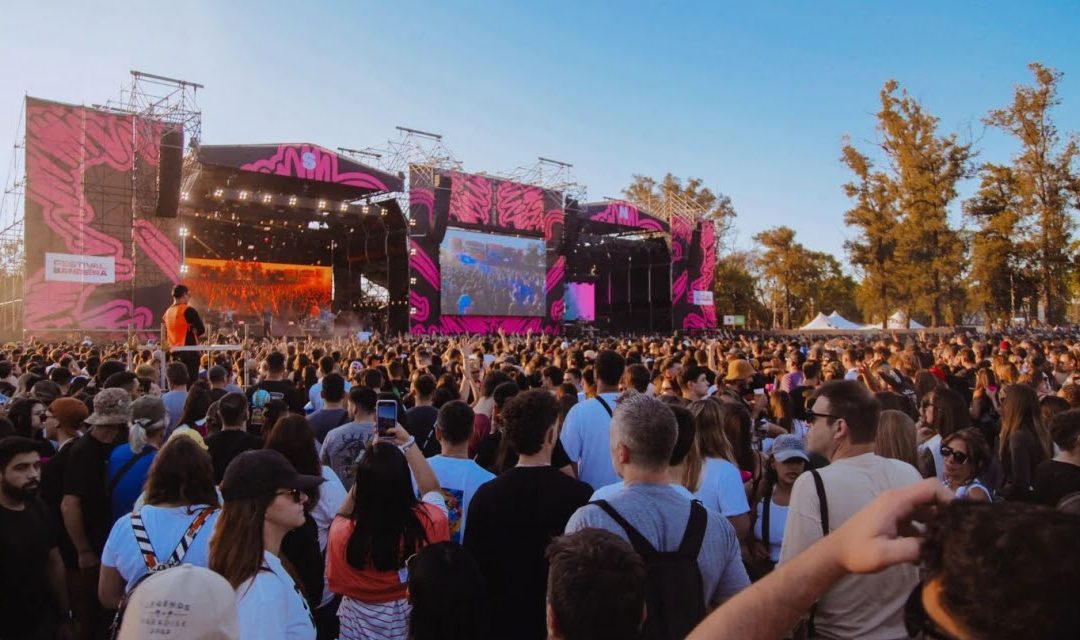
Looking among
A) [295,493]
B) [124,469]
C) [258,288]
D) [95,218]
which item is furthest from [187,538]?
[258,288]

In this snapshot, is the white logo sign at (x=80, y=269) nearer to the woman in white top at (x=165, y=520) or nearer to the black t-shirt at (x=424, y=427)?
the black t-shirt at (x=424, y=427)

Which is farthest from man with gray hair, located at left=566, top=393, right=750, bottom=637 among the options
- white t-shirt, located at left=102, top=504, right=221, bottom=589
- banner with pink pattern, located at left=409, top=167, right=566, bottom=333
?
banner with pink pattern, located at left=409, top=167, right=566, bottom=333

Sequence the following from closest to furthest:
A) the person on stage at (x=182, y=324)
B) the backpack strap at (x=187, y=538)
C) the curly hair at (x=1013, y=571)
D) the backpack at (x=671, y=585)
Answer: the curly hair at (x=1013, y=571) → the backpack at (x=671, y=585) → the backpack strap at (x=187, y=538) → the person on stage at (x=182, y=324)

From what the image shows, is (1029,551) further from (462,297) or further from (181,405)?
(462,297)

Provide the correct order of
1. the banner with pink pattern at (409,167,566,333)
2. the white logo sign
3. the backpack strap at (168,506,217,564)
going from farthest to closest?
the banner with pink pattern at (409,167,566,333) → the white logo sign → the backpack strap at (168,506,217,564)

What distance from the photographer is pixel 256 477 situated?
2.18m

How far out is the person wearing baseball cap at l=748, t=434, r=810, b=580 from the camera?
3117 mm

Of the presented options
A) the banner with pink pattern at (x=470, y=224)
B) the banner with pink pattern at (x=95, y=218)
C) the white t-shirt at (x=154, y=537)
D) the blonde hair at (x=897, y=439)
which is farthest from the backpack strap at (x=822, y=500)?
the banner with pink pattern at (x=470, y=224)

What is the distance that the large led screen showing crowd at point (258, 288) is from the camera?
103 feet

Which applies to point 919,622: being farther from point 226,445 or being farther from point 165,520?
point 226,445

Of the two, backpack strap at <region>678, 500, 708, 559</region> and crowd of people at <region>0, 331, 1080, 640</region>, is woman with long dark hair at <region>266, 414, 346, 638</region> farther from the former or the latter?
backpack strap at <region>678, 500, 708, 559</region>

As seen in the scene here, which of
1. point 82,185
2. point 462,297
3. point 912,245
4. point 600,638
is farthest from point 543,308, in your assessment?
point 600,638

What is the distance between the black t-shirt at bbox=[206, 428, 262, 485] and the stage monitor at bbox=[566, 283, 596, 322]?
3638 cm

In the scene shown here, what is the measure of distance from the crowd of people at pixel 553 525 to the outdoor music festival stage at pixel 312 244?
57.4 ft
